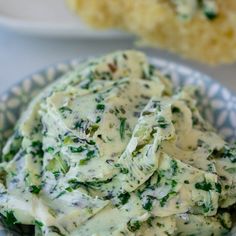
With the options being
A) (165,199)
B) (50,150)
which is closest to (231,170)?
(165,199)

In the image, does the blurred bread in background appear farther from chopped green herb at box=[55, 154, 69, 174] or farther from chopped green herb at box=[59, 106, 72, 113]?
chopped green herb at box=[55, 154, 69, 174]

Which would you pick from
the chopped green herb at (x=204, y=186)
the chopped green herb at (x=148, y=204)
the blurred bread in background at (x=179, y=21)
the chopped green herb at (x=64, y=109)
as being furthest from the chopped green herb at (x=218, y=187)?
the blurred bread in background at (x=179, y=21)

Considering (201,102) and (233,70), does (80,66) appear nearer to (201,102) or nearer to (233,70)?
A: (201,102)

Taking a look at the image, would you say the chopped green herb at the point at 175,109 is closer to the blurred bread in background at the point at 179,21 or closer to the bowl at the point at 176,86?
the bowl at the point at 176,86

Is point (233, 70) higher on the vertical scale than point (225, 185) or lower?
higher

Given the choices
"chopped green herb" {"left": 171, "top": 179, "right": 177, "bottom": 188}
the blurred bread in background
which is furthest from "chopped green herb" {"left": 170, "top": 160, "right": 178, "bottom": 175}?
the blurred bread in background

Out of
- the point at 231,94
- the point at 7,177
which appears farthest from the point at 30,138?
the point at 231,94
